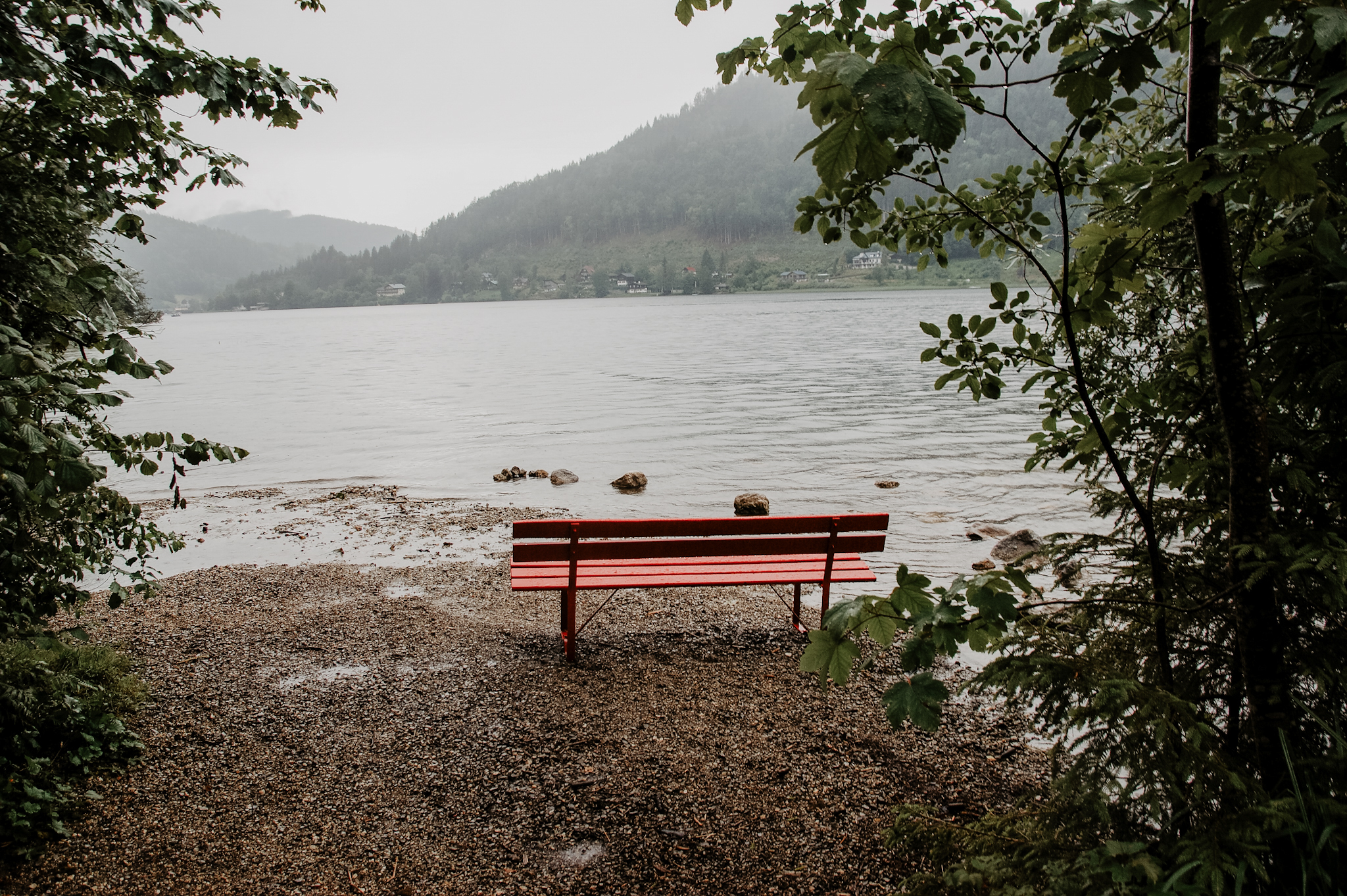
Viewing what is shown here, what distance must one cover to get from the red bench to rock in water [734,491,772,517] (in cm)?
521

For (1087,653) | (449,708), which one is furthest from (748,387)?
(1087,653)

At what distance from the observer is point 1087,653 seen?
7.72ft

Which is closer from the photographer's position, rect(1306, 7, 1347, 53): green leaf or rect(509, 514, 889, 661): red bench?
rect(1306, 7, 1347, 53): green leaf

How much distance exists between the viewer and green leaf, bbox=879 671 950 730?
58.0 inches

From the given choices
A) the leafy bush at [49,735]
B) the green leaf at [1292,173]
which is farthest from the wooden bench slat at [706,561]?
the green leaf at [1292,173]

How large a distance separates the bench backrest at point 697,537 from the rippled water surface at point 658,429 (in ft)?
Result: 10.2

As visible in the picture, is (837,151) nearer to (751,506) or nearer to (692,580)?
(692,580)

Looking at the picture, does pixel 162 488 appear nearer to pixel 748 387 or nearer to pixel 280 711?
pixel 280 711

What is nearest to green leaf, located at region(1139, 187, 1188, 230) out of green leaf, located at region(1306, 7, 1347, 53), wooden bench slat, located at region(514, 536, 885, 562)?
green leaf, located at region(1306, 7, 1347, 53)

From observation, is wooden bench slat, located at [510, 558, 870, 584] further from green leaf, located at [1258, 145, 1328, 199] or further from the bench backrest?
green leaf, located at [1258, 145, 1328, 199]

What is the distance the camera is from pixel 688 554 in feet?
19.1

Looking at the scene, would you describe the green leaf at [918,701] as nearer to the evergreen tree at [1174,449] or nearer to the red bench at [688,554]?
the evergreen tree at [1174,449]

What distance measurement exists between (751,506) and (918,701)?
1024 cm

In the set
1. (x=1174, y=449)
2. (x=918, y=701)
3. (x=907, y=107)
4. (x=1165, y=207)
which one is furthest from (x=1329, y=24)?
(x=1174, y=449)
